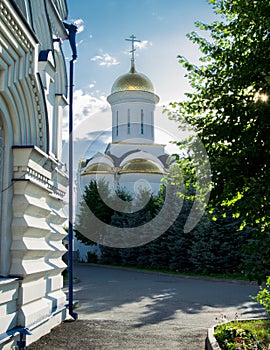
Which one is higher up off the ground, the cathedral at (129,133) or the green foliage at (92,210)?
the cathedral at (129,133)

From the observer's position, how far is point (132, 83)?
3000cm

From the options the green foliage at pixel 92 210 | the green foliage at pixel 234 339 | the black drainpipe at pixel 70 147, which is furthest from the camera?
the green foliage at pixel 92 210

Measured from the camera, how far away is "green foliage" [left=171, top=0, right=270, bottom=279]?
4219 millimetres

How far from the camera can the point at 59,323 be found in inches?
232

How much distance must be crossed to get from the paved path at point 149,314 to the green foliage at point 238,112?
1.85 meters

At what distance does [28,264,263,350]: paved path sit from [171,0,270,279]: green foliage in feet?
6.08

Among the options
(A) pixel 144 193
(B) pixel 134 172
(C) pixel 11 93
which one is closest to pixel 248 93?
(C) pixel 11 93

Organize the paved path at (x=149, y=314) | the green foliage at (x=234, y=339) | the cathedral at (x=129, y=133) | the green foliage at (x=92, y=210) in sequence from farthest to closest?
1. the cathedral at (x=129, y=133)
2. the green foliage at (x=92, y=210)
3. the paved path at (x=149, y=314)
4. the green foliage at (x=234, y=339)

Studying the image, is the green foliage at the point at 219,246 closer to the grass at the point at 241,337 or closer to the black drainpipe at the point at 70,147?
the black drainpipe at the point at 70,147

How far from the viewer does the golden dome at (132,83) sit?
2992cm

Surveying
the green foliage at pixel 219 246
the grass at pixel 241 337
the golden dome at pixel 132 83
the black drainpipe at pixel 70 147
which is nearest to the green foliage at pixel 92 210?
the golden dome at pixel 132 83

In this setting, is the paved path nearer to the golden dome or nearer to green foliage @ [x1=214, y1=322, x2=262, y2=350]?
green foliage @ [x1=214, y1=322, x2=262, y2=350]

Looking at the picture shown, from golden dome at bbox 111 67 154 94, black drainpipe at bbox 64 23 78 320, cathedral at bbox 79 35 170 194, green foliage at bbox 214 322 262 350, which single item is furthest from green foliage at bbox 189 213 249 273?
golden dome at bbox 111 67 154 94

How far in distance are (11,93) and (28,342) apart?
2.68 metres
